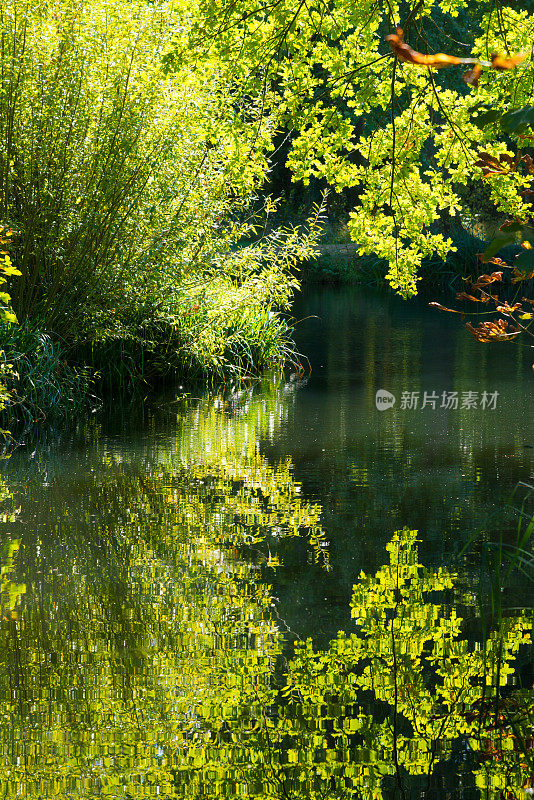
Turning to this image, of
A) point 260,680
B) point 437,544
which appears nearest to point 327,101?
point 437,544

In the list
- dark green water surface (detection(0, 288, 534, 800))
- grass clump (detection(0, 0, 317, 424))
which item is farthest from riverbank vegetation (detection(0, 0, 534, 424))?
dark green water surface (detection(0, 288, 534, 800))

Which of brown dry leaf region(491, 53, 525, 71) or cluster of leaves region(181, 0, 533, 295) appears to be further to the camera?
cluster of leaves region(181, 0, 533, 295)

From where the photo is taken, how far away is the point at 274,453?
833 centimetres

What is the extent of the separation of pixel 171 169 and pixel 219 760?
7849 mm

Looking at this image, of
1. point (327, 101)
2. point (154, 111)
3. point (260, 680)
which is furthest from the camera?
point (327, 101)

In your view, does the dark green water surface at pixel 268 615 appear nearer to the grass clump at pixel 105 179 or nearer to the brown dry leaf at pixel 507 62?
the grass clump at pixel 105 179

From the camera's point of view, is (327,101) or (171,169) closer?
(171,169)

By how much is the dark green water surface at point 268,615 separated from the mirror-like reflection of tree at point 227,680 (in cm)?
1

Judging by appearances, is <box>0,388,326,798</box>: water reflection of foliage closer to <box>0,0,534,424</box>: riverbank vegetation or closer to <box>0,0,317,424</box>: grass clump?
<box>0,0,534,424</box>: riverbank vegetation

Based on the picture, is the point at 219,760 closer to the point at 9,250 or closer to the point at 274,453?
the point at 274,453

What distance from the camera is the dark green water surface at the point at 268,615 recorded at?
327 cm

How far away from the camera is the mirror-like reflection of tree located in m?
3.21

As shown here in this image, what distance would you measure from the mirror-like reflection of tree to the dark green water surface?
1cm

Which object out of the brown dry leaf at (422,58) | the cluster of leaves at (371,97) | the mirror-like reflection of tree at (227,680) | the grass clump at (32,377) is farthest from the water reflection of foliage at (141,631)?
the cluster of leaves at (371,97)
